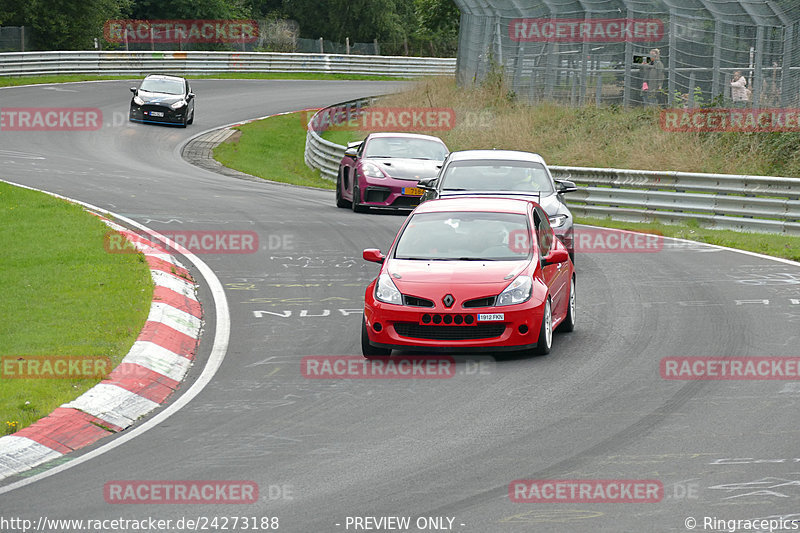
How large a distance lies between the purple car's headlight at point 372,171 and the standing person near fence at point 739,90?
353 inches

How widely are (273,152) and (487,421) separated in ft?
96.1

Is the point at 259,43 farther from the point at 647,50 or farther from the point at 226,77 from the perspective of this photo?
the point at 647,50

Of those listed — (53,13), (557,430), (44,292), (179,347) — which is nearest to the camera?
(557,430)

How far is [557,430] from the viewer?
8.07 meters

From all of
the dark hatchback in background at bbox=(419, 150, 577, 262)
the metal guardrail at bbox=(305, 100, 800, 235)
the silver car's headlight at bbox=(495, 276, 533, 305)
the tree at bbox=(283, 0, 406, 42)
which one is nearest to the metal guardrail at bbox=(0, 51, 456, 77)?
the tree at bbox=(283, 0, 406, 42)

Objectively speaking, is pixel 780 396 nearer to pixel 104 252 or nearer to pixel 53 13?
pixel 104 252

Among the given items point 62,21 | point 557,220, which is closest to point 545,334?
point 557,220

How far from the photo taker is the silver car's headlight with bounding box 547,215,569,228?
1527 cm

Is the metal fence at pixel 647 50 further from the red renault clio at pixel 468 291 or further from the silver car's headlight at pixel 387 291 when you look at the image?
the silver car's headlight at pixel 387 291

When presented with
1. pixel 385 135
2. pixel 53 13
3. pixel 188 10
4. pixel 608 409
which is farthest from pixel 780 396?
pixel 188 10

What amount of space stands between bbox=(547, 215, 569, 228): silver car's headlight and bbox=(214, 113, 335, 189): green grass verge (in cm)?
1471

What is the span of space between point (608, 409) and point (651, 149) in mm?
18211

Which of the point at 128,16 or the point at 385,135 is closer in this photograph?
the point at 385,135

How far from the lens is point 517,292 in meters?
10.4
